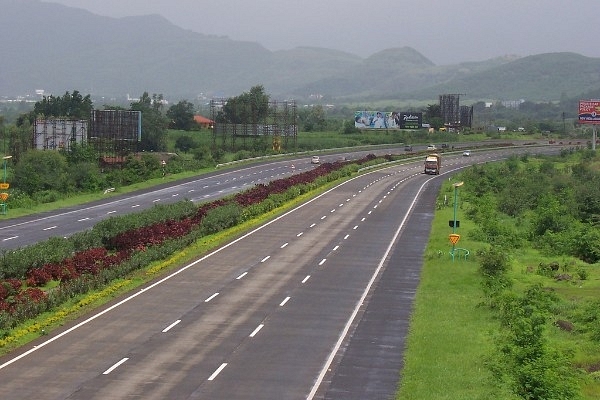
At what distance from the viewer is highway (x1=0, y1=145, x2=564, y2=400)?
26484mm

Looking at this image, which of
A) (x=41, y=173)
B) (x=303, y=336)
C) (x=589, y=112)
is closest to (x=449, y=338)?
(x=303, y=336)

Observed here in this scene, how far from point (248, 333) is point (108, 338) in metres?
4.60

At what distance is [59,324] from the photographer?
111 feet

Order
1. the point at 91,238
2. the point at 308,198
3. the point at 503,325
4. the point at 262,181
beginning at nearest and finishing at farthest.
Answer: the point at 503,325 < the point at 91,238 < the point at 308,198 < the point at 262,181

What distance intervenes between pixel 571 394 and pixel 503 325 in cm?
1032

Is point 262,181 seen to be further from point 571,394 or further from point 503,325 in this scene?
point 571,394

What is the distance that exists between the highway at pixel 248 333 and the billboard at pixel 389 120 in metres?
134

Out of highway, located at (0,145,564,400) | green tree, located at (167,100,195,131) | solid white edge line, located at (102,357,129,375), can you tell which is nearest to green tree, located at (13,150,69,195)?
highway, located at (0,145,564,400)

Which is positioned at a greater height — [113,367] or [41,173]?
[41,173]

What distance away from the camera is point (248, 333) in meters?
33.1

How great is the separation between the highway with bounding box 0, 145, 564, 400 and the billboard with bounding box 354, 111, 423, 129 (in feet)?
441

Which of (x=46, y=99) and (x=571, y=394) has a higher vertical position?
(x=46, y=99)

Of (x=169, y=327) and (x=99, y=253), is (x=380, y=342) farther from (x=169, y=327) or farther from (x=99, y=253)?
(x=99, y=253)

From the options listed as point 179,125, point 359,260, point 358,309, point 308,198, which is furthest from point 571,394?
point 179,125
